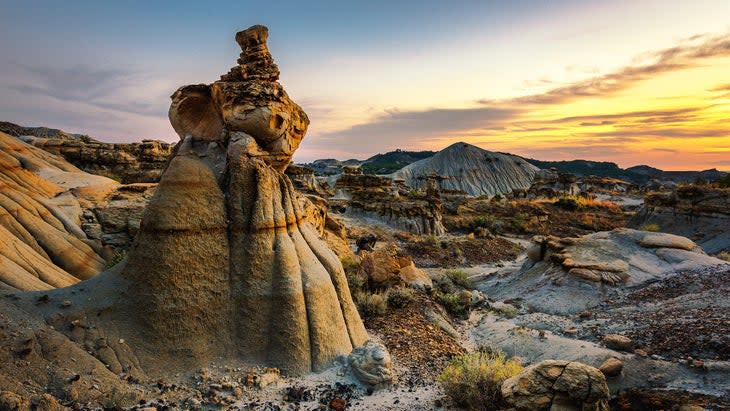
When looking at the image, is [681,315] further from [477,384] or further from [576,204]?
[576,204]

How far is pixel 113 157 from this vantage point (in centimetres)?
2373

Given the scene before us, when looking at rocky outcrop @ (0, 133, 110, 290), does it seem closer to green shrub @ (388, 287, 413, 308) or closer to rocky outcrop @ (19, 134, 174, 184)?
rocky outcrop @ (19, 134, 174, 184)

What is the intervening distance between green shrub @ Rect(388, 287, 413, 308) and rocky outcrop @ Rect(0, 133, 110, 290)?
7793mm

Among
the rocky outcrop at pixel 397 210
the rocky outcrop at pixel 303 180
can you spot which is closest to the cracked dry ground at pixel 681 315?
the rocky outcrop at pixel 397 210

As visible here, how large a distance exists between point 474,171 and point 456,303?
91.6m

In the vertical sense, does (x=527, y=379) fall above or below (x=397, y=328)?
above

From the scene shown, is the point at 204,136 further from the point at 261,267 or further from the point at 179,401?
the point at 179,401

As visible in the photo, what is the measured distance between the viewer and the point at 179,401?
5973 mm

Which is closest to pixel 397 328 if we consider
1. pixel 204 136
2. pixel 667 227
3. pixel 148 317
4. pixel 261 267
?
pixel 261 267

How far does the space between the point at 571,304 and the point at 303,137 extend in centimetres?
1056

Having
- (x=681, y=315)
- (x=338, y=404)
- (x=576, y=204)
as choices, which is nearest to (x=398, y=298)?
(x=338, y=404)

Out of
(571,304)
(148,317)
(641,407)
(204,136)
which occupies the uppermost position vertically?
(204,136)

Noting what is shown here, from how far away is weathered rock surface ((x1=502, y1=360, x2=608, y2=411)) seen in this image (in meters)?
5.41

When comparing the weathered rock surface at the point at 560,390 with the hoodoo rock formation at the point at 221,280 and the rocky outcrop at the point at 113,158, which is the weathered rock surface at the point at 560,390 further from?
the rocky outcrop at the point at 113,158
